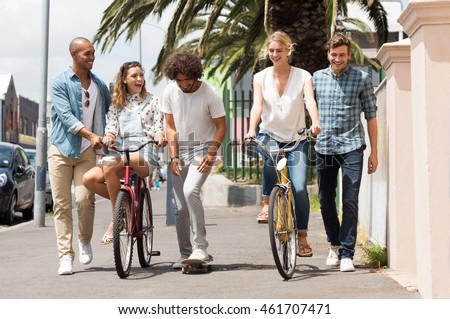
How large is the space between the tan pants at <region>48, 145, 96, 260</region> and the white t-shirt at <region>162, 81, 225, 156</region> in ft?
3.02

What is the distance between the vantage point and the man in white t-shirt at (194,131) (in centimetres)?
798

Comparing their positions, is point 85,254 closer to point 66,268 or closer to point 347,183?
point 66,268

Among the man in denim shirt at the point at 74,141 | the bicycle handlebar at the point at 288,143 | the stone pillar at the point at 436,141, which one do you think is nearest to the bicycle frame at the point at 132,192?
the man in denim shirt at the point at 74,141

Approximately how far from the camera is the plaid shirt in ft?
26.1

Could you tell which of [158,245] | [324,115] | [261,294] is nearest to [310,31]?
[158,245]

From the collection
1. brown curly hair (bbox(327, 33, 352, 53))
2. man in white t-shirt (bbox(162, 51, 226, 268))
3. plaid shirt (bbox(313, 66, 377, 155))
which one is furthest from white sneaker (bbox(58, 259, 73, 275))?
brown curly hair (bbox(327, 33, 352, 53))

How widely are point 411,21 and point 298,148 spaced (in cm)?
197

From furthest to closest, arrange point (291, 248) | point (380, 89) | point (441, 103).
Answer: point (380, 89)
point (291, 248)
point (441, 103)

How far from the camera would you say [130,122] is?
823 centimetres

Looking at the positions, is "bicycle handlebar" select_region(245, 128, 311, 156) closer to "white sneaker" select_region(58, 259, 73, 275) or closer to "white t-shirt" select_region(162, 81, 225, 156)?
"white t-shirt" select_region(162, 81, 225, 156)

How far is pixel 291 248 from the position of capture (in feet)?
25.4

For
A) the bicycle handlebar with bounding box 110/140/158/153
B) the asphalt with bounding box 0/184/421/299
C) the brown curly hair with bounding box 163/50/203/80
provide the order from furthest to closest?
the bicycle handlebar with bounding box 110/140/158/153 → the brown curly hair with bounding box 163/50/203/80 → the asphalt with bounding box 0/184/421/299
